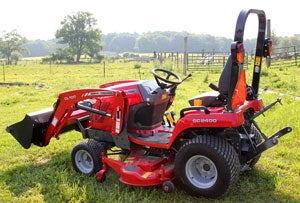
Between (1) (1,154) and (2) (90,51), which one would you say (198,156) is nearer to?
(1) (1,154)

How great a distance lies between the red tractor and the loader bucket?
0.6 inches

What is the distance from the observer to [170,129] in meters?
5.17

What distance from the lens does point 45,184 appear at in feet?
16.1

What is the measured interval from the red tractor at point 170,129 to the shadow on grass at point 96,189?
0.49ft

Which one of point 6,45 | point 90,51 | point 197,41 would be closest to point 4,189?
point 90,51

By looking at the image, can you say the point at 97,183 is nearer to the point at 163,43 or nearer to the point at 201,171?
the point at 201,171

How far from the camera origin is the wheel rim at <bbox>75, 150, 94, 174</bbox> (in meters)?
5.22

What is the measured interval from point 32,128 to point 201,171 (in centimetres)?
272

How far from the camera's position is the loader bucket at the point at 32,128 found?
561cm

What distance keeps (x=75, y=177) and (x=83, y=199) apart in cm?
85

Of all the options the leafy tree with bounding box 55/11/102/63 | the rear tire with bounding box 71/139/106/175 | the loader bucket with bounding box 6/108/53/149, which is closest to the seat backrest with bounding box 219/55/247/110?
the rear tire with bounding box 71/139/106/175

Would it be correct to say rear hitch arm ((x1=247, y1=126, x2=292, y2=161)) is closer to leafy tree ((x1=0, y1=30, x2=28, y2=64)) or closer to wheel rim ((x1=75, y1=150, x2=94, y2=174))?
wheel rim ((x1=75, y1=150, x2=94, y2=174))

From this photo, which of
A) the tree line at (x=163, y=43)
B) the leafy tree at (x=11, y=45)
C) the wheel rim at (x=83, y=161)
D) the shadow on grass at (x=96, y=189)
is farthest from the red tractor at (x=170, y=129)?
the leafy tree at (x=11, y=45)

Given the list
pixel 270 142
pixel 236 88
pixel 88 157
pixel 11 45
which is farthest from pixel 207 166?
pixel 11 45
